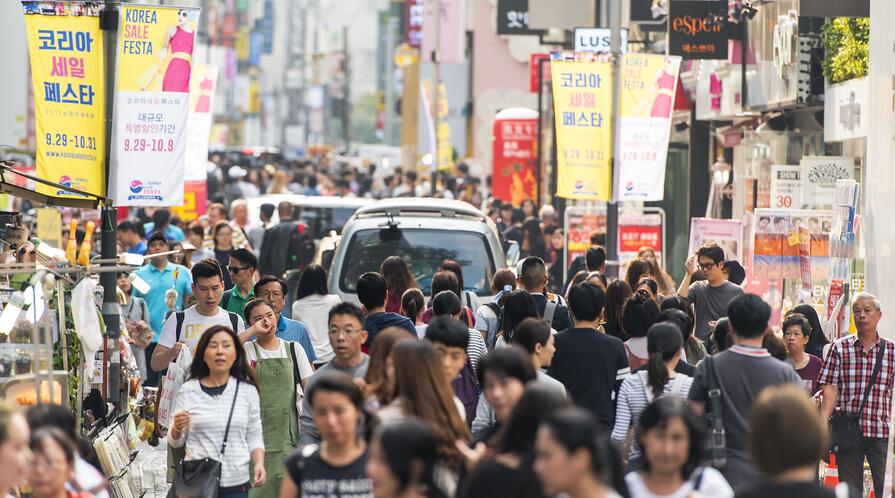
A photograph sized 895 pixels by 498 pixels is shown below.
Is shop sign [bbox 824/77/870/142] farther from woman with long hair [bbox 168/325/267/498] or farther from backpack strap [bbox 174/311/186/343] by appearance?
woman with long hair [bbox 168/325/267/498]

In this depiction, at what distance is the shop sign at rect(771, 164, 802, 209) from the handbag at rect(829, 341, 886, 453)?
7.60 m

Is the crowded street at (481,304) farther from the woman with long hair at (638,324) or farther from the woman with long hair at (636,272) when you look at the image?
the woman with long hair at (636,272)

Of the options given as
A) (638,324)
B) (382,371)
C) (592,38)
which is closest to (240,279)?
(638,324)

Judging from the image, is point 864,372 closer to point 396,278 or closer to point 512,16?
point 396,278

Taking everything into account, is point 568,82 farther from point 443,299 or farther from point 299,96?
point 299,96

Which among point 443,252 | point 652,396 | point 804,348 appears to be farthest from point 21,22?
point 652,396

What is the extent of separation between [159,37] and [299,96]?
145969mm

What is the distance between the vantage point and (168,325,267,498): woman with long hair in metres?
8.33

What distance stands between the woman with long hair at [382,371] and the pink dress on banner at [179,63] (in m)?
4.53

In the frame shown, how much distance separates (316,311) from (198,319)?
5.35 ft

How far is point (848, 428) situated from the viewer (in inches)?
415

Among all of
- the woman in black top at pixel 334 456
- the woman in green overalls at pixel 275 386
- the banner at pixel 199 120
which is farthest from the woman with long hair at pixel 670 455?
the banner at pixel 199 120

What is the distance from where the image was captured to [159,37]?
450 inches

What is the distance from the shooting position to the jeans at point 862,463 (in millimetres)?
10625
